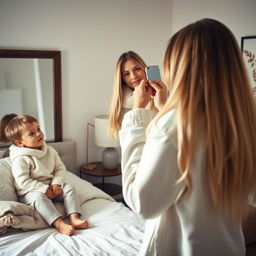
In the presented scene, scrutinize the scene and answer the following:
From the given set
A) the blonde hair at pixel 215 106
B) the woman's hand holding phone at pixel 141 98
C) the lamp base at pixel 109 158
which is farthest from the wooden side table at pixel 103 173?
the blonde hair at pixel 215 106

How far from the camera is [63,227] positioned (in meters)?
1.95

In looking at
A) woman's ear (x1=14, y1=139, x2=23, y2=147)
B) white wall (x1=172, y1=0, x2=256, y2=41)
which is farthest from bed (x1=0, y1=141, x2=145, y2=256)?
white wall (x1=172, y1=0, x2=256, y2=41)

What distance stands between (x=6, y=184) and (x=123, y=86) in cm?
99

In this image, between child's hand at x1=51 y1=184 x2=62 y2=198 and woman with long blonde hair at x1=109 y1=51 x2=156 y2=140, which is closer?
woman with long blonde hair at x1=109 y1=51 x2=156 y2=140

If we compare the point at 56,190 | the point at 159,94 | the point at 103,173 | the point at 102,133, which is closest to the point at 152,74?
the point at 159,94

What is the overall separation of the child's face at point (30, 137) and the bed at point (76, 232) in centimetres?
18

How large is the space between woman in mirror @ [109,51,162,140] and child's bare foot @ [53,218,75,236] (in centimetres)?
59

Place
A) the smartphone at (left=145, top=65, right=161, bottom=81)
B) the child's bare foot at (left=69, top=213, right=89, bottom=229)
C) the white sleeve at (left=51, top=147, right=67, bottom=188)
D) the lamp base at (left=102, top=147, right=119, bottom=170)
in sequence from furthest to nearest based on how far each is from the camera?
the lamp base at (left=102, top=147, right=119, bottom=170)
the white sleeve at (left=51, top=147, right=67, bottom=188)
the child's bare foot at (left=69, top=213, right=89, bottom=229)
the smartphone at (left=145, top=65, right=161, bottom=81)

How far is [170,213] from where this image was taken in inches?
36.0

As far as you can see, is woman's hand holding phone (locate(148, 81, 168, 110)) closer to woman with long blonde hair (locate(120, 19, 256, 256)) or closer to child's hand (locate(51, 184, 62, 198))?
woman with long blonde hair (locate(120, 19, 256, 256))

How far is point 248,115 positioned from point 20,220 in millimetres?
1539

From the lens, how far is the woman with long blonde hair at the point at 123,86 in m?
1.85

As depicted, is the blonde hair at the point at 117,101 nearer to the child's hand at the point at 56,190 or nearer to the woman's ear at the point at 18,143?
the child's hand at the point at 56,190

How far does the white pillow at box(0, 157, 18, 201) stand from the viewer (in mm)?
2146
